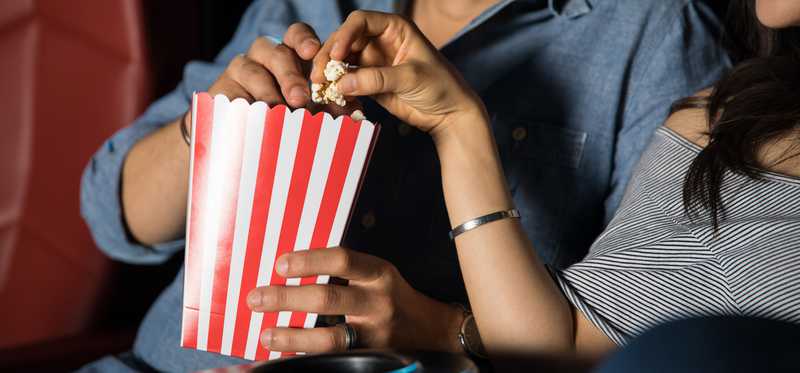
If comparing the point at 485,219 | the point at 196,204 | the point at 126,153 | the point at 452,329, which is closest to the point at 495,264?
the point at 485,219

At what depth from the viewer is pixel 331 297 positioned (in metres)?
0.92

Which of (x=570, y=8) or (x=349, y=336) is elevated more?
(x=570, y=8)

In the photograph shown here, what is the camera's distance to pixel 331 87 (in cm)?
91

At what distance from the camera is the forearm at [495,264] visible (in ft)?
3.16

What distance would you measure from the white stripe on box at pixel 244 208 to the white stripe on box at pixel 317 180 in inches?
2.4

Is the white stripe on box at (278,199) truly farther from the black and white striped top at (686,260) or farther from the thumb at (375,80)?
the black and white striped top at (686,260)

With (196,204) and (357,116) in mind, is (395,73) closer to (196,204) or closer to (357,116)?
(357,116)

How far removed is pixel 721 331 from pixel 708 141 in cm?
50

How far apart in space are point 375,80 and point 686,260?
0.42 metres

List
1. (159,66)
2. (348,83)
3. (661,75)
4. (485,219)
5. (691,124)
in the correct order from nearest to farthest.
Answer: (348,83)
(485,219)
(691,124)
(661,75)
(159,66)

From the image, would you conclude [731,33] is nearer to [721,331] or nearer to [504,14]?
[504,14]

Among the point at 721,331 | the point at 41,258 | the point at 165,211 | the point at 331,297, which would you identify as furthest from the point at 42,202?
the point at 721,331

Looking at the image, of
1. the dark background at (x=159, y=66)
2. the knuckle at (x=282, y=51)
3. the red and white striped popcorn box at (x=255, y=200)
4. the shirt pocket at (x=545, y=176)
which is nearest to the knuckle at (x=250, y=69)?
the knuckle at (x=282, y=51)

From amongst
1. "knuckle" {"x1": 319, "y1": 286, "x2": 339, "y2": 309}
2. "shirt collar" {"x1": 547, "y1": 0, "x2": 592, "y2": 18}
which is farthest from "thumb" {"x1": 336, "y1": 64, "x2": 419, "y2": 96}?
"shirt collar" {"x1": 547, "y1": 0, "x2": 592, "y2": 18}
